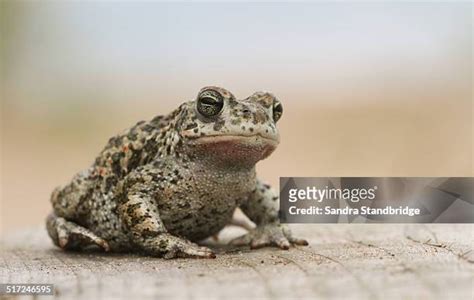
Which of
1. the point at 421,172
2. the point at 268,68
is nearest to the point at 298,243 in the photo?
the point at 421,172

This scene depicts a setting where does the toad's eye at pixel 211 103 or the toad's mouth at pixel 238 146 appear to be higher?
the toad's eye at pixel 211 103

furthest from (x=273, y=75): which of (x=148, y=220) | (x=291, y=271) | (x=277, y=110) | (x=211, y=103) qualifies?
(x=291, y=271)

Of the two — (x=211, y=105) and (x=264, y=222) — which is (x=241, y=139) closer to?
(x=211, y=105)

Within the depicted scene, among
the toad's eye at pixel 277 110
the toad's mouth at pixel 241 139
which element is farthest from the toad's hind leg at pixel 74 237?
the toad's eye at pixel 277 110

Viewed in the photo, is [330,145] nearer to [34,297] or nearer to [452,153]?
[452,153]

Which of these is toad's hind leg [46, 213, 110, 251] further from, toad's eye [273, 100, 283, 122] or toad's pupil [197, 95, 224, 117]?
toad's eye [273, 100, 283, 122]

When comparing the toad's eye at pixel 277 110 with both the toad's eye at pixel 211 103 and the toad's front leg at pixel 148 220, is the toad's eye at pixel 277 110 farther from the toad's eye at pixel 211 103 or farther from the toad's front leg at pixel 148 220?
the toad's front leg at pixel 148 220

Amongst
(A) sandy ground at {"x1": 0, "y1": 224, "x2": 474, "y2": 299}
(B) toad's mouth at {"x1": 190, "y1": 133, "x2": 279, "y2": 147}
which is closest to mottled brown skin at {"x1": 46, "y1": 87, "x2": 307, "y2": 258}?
(B) toad's mouth at {"x1": 190, "y1": 133, "x2": 279, "y2": 147}
